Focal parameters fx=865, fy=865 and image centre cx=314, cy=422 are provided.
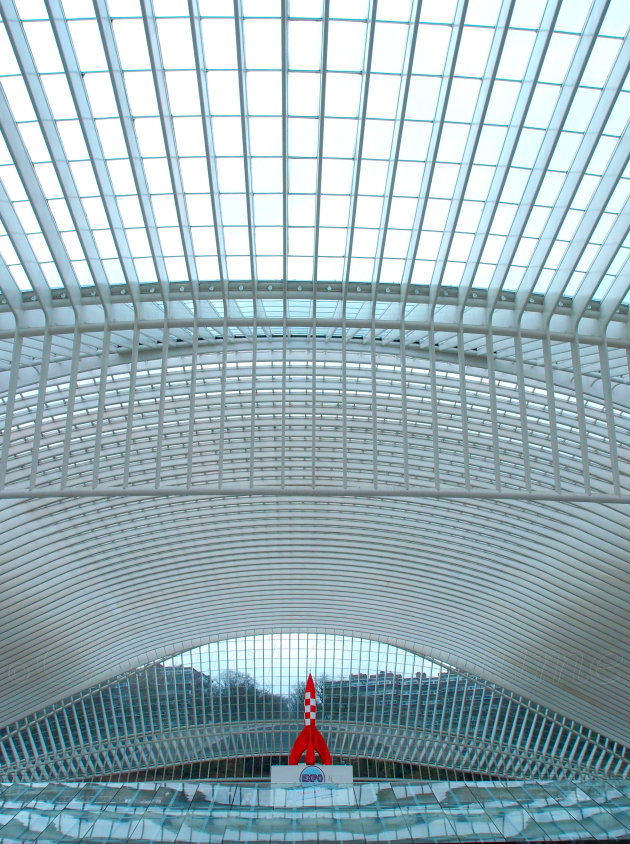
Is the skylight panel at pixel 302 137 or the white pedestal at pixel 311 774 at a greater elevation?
the skylight panel at pixel 302 137

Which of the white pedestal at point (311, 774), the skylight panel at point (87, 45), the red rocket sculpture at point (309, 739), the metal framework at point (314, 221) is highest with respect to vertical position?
the skylight panel at point (87, 45)

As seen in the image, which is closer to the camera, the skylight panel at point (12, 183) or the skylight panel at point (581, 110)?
the skylight panel at point (581, 110)

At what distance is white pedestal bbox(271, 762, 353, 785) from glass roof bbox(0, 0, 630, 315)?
2481 cm

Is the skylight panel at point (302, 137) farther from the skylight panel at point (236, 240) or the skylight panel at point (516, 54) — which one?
the skylight panel at point (516, 54)

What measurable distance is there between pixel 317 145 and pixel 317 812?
49.4 ft

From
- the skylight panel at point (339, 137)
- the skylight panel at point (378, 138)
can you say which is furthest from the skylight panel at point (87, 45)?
the skylight panel at point (378, 138)

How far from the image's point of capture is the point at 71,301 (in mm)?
25109

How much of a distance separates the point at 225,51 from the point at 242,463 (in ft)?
91.6

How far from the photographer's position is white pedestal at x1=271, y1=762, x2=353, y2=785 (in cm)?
4081

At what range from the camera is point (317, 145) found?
800 inches

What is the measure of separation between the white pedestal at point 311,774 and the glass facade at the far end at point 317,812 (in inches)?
825

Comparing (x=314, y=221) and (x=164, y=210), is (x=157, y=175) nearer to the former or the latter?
(x=164, y=210)

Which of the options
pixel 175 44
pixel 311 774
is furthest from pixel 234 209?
pixel 311 774

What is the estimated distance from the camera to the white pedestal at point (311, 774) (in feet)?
134
